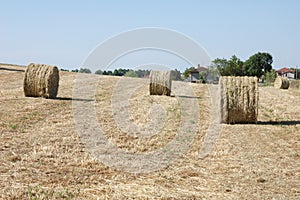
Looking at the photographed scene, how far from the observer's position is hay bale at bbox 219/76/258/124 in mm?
11539

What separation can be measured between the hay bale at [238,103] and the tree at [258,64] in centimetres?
7790

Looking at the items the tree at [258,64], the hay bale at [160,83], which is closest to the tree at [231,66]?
the tree at [258,64]

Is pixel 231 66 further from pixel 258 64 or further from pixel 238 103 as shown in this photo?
pixel 238 103

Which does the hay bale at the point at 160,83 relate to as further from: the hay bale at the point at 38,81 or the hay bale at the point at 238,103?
the hay bale at the point at 238,103

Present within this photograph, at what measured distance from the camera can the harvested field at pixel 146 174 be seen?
5.45 m

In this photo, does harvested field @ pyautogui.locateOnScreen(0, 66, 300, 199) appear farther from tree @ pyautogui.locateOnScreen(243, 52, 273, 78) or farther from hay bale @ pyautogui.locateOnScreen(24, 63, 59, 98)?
tree @ pyautogui.locateOnScreen(243, 52, 273, 78)

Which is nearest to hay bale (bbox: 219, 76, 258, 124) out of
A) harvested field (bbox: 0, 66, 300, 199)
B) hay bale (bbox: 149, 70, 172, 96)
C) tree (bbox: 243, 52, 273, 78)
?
harvested field (bbox: 0, 66, 300, 199)

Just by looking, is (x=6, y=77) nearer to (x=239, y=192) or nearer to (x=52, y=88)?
(x=52, y=88)

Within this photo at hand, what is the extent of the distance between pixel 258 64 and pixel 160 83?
262 feet

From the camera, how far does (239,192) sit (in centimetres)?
556

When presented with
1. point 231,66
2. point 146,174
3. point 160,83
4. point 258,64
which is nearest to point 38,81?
point 160,83

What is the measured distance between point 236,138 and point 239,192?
393 centimetres

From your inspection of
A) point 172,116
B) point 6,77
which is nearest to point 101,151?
point 172,116

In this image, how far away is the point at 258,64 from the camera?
94062mm
